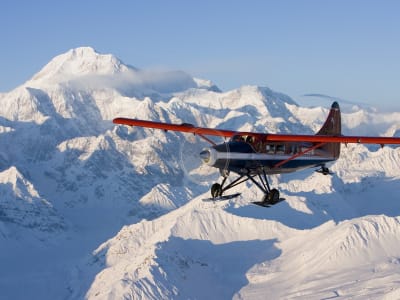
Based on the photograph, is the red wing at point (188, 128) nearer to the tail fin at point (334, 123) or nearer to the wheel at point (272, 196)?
the wheel at point (272, 196)

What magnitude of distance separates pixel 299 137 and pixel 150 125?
21372 millimetres

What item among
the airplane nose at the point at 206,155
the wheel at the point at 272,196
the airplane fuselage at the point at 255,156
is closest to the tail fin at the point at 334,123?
the airplane fuselage at the point at 255,156

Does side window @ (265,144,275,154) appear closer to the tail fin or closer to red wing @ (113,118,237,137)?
red wing @ (113,118,237,137)

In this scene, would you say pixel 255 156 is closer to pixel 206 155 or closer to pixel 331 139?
pixel 206 155

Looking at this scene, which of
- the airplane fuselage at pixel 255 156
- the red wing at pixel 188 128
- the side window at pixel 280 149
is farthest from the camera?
the red wing at pixel 188 128

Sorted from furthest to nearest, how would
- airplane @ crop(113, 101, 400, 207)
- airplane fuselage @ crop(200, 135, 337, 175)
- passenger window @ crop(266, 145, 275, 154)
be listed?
passenger window @ crop(266, 145, 275, 154) → airplane @ crop(113, 101, 400, 207) → airplane fuselage @ crop(200, 135, 337, 175)

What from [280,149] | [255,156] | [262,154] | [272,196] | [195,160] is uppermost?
[255,156]

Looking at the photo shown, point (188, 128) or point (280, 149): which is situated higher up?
point (188, 128)

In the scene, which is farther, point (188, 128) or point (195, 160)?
point (188, 128)

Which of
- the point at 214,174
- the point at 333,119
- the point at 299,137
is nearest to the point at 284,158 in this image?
the point at 299,137

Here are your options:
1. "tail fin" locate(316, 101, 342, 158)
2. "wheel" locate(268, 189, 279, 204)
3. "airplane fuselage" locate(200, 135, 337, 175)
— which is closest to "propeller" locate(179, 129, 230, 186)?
"airplane fuselage" locate(200, 135, 337, 175)

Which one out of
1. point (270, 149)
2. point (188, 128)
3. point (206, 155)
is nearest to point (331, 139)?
point (270, 149)

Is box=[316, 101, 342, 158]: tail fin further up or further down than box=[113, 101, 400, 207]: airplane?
further down

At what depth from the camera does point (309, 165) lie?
7712 centimetres
